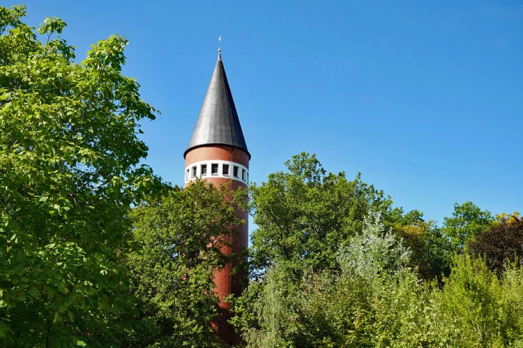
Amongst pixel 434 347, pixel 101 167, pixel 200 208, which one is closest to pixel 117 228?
pixel 101 167

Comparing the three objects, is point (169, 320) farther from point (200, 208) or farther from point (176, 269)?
point (200, 208)

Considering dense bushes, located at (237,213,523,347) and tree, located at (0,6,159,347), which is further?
dense bushes, located at (237,213,523,347)

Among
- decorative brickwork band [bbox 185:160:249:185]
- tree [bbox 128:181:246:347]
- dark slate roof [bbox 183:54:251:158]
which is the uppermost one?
dark slate roof [bbox 183:54:251:158]

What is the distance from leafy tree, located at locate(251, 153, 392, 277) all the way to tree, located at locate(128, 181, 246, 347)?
202 centimetres

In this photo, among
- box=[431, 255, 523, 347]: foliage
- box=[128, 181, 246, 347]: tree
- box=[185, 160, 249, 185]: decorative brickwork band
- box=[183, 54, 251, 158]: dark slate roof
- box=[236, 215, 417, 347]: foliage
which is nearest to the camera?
box=[431, 255, 523, 347]: foliage

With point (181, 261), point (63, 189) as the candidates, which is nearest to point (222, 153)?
point (181, 261)

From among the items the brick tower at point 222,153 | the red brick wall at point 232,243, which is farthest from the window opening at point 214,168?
the red brick wall at point 232,243

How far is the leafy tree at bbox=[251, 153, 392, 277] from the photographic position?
30.7 m

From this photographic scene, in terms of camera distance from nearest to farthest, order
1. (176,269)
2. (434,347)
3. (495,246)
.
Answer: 1. (434,347)
2. (176,269)
3. (495,246)

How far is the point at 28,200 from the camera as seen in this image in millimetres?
9000

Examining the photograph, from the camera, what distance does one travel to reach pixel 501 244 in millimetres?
36406

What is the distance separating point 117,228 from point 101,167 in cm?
155

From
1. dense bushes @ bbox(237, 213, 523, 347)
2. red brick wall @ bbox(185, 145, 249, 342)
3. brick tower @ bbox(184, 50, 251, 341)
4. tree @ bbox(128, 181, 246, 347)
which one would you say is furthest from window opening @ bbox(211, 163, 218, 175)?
dense bushes @ bbox(237, 213, 523, 347)

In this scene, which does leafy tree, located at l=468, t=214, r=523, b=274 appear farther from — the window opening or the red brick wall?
the window opening
